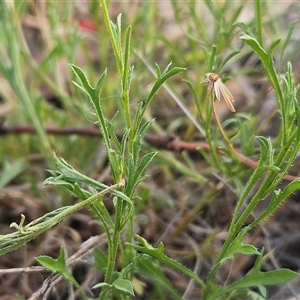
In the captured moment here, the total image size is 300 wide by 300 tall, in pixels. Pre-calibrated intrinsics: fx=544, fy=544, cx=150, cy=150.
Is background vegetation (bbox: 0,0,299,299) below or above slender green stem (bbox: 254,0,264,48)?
below

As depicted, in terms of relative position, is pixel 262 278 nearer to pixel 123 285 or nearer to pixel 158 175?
pixel 123 285

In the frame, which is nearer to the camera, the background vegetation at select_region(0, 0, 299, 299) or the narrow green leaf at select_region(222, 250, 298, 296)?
the narrow green leaf at select_region(222, 250, 298, 296)

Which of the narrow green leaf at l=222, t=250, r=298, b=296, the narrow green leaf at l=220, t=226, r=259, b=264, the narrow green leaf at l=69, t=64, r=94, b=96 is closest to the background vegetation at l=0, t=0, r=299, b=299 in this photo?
the narrow green leaf at l=222, t=250, r=298, b=296

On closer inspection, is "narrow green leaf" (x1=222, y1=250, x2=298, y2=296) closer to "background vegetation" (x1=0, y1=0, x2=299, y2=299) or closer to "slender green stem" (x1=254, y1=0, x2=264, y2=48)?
"background vegetation" (x1=0, y1=0, x2=299, y2=299)

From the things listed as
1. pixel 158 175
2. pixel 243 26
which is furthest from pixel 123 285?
pixel 158 175

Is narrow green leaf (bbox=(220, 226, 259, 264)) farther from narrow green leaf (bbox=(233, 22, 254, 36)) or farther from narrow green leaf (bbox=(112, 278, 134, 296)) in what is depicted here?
narrow green leaf (bbox=(233, 22, 254, 36))

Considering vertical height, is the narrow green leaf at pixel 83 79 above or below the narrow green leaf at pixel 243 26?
below

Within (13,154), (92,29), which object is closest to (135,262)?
(13,154)

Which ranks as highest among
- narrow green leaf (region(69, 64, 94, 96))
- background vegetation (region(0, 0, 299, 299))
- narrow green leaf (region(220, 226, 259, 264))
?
narrow green leaf (region(69, 64, 94, 96))

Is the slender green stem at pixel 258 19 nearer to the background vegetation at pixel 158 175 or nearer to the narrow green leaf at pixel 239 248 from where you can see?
the background vegetation at pixel 158 175

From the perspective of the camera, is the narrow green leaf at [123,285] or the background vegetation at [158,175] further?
the background vegetation at [158,175]

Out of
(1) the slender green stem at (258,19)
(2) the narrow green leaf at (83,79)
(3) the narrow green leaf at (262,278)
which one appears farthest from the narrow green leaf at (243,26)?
(3) the narrow green leaf at (262,278)
